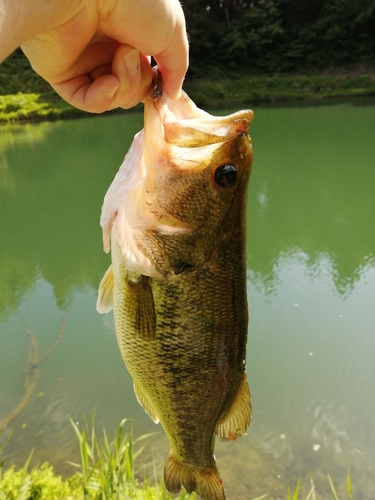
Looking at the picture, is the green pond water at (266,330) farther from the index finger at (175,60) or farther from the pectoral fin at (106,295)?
the index finger at (175,60)

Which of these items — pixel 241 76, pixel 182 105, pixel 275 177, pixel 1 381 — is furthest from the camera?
pixel 241 76

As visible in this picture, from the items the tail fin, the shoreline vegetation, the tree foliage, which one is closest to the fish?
the tail fin

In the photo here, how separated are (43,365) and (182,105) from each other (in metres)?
3.62

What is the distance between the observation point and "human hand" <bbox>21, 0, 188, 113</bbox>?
3.12 feet

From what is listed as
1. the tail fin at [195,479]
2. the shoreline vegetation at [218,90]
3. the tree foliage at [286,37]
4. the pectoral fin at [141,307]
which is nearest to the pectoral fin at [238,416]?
the tail fin at [195,479]

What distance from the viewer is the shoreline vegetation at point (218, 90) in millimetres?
18734

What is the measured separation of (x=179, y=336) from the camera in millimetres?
1318

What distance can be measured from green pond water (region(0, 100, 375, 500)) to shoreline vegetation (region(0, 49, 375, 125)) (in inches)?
395

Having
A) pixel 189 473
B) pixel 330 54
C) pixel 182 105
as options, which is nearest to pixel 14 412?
pixel 189 473

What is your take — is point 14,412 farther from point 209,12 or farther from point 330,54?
point 209,12

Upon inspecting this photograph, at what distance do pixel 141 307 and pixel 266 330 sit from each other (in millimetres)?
3460

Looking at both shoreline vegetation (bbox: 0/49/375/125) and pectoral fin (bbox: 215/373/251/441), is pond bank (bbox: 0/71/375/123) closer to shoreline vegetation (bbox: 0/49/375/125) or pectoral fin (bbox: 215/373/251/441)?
shoreline vegetation (bbox: 0/49/375/125)

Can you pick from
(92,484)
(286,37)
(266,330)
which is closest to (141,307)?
(92,484)

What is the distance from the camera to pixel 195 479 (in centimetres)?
160
